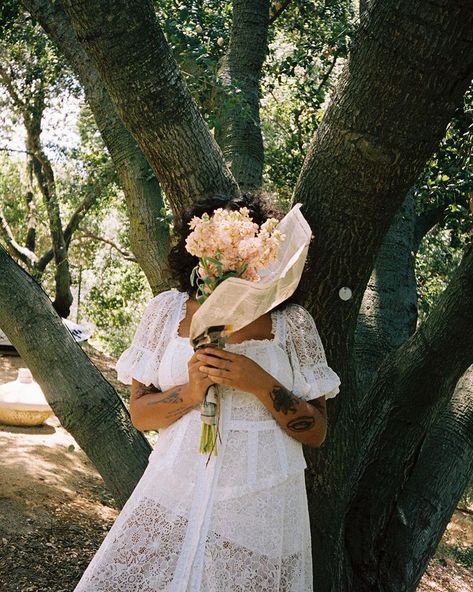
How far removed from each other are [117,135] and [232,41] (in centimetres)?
148

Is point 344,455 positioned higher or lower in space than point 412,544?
higher

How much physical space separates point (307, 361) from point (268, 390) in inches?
10.4

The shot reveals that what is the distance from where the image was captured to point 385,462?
416 cm

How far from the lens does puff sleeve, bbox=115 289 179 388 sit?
2912 millimetres

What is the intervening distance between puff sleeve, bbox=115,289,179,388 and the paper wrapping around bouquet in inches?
11.4

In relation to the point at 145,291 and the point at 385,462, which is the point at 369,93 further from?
the point at 145,291

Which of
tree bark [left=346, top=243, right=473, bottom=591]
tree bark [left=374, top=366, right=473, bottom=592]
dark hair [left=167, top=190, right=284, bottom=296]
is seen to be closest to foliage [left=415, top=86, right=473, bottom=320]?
tree bark [left=346, top=243, right=473, bottom=591]

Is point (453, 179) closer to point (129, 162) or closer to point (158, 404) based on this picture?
point (129, 162)

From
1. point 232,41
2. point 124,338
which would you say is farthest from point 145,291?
point 232,41

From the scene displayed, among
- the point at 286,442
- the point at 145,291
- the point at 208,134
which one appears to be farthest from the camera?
the point at 145,291

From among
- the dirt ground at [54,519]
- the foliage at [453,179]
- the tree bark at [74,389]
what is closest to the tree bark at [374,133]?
the tree bark at [74,389]

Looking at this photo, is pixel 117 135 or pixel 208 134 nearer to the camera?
pixel 208 134

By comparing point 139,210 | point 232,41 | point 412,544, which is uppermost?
point 232,41

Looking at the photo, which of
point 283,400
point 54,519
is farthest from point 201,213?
point 54,519
